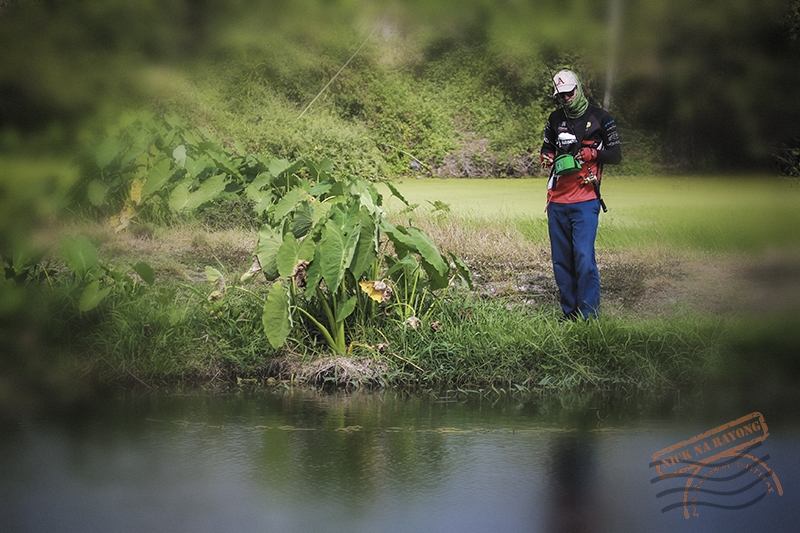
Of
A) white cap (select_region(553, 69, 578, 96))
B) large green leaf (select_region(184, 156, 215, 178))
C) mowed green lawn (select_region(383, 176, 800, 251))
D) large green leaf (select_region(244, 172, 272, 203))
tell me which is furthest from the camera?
mowed green lawn (select_region(383, 176, 800, 251))

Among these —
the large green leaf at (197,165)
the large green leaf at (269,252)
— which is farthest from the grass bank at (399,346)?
the large green leaf at (197,165)

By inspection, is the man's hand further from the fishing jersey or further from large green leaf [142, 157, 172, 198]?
large green leaf [142, 157, 172, 198]

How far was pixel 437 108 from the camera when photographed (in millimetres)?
11078

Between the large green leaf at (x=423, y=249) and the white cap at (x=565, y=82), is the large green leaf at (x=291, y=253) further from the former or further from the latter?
the white cap at (x=565, y=82)

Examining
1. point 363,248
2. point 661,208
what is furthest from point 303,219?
point 661,208

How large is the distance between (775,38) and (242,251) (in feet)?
18.5

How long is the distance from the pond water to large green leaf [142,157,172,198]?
2.55 metres

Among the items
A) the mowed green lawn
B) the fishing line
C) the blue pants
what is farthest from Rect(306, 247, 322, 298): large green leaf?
the fishing line

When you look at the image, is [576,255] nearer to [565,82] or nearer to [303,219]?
[565,82]

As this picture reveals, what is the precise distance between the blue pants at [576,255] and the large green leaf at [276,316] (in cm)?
145

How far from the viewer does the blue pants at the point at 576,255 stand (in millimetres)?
6348

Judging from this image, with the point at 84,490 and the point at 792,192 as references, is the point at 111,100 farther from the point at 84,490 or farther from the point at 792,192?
the point at 84,490

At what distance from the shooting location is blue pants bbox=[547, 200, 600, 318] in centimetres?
635

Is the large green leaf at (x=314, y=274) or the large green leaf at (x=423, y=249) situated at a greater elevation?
the large green leaf at (x=423, y=249)
